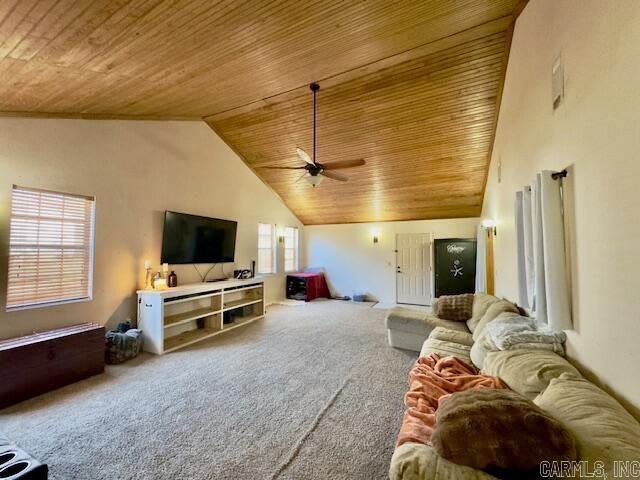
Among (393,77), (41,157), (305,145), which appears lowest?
(41,157)

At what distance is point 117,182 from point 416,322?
178 inches

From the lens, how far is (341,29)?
2850mm

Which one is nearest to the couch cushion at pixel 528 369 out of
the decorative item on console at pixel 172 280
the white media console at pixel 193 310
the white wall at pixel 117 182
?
the white media console at pixel 193 310

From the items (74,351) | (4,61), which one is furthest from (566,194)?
(74,351)

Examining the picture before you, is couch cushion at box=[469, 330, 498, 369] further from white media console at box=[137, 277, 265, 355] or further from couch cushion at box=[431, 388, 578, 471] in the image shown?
white media console at box=[137, 277, 265, 355]

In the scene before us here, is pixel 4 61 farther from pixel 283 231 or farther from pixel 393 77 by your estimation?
pixel 283 231

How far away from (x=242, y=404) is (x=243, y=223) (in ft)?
14.1

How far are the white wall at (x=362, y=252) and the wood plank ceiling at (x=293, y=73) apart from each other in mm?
1159

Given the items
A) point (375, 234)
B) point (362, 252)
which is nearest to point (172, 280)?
point (362, 252)

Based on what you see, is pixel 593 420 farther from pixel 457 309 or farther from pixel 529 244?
pixel 457 309

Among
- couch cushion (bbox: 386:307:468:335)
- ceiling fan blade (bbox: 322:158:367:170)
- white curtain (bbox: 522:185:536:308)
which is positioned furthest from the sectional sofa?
ceiling fan blade (bbox: 322:158:367:170)

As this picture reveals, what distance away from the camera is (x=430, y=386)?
1991mm

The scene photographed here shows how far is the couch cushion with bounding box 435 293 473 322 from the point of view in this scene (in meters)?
3.94

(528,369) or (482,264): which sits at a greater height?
(482,264)
